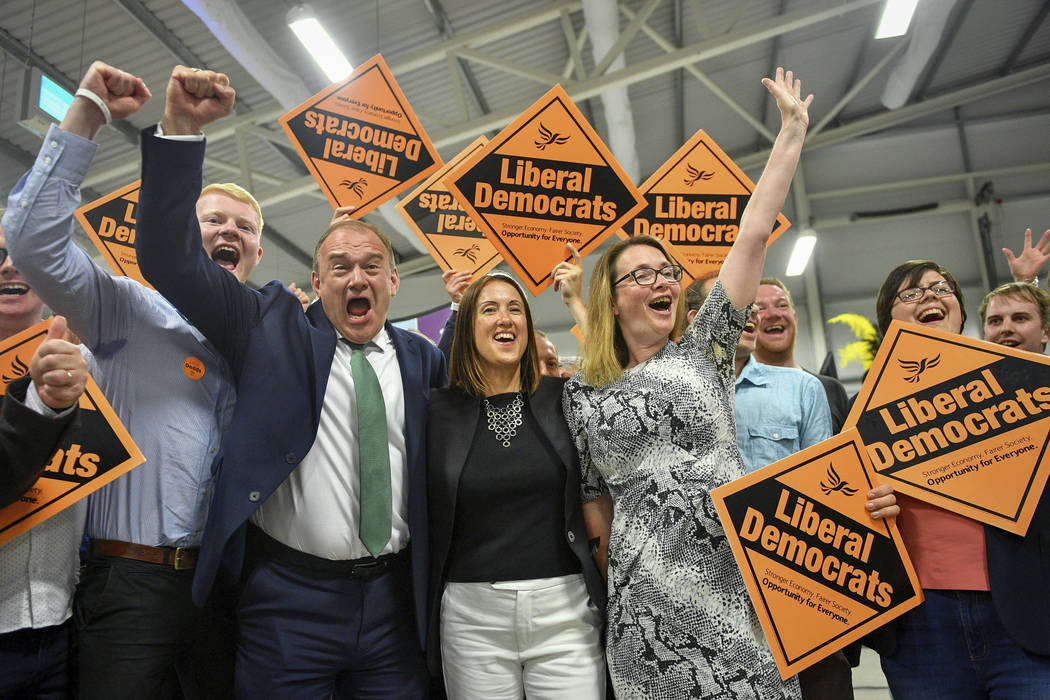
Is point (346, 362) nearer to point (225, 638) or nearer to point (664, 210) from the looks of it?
point (225, 638)

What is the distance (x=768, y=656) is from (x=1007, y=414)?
2.53ft

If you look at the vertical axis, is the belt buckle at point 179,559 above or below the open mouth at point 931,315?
below

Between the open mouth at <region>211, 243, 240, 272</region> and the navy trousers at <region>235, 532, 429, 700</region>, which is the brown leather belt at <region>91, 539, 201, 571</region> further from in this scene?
the open mouth at <region>211, 243, 240, 272</region>

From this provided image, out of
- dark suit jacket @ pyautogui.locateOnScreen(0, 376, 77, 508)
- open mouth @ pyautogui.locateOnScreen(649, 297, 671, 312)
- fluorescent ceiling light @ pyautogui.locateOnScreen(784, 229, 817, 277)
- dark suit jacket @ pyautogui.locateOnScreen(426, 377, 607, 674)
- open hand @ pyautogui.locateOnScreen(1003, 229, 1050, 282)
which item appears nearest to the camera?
dark suit jacket @ pyautogui.locateOnScreen(0, 376, 77, 508)

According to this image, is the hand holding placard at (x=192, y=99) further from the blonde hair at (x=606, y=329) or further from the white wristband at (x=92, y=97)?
the blonde hair at (x=606, y=329)

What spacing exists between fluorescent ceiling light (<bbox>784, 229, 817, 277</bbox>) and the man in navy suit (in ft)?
31.2

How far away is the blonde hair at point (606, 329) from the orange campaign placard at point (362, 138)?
1.16 meters

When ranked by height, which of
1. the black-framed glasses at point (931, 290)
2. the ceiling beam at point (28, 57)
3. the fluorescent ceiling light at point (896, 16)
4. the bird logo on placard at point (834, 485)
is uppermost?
the ceiling beam at point (28, 57)

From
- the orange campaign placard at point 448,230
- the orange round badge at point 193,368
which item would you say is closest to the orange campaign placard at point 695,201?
the orange campaign placard at point 448,230

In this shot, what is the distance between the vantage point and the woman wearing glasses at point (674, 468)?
64.0 inches

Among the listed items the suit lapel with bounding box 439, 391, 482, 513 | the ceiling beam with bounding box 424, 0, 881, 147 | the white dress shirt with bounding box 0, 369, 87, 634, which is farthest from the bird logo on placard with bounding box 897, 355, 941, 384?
the ceiling beam with bounding box 424, 0, 881, 147

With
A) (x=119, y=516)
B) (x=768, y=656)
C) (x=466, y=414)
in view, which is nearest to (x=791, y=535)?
(x=768, y=656)

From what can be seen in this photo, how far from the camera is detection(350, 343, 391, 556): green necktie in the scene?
1.86 meters

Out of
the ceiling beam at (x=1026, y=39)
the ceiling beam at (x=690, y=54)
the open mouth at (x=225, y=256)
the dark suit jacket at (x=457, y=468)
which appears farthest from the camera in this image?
the ceiling beam at (x=1026, y=39)
